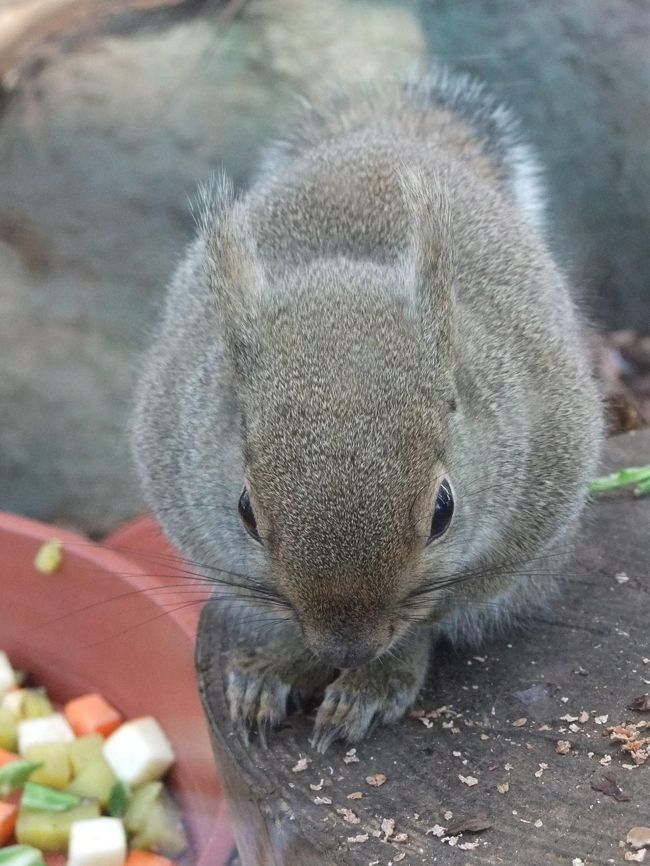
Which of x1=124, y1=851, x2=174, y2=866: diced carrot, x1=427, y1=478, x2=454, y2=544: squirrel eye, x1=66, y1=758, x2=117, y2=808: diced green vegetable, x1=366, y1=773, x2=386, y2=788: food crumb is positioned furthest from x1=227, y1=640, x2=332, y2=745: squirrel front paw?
x1=66, y1=758, x2=117, y2=808: diced green vegetable

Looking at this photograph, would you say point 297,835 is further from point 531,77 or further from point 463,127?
point 531,77

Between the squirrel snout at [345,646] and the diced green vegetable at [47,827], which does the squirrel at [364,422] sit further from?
the diced green vegetable at [47,827]

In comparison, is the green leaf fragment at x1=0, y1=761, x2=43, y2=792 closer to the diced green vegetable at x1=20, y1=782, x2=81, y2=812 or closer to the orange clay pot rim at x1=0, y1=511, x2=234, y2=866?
the diced green vegetable at x1=20, y1=782, x2=81, y2=812

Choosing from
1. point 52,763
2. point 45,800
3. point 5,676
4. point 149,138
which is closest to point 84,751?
point 52,763

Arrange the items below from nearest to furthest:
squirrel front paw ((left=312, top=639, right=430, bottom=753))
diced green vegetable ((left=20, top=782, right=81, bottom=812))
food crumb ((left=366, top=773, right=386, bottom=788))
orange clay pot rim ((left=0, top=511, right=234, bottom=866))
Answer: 1. food crumb ((left=366, top=773, right=386, bottom=788))
2. squirrel front paw ((left=312, top=639, right=430, bottom=753))
3. orange clay pot rim ((left=0, top=511, right=234, bottom=866))
4. diced green vegetable ((left=20, top=782, right=81, bottom=812))

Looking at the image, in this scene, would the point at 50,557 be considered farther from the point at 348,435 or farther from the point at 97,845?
the point at 348,435

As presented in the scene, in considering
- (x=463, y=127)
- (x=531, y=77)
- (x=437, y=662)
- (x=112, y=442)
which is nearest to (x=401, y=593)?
(x=437, y=662)
